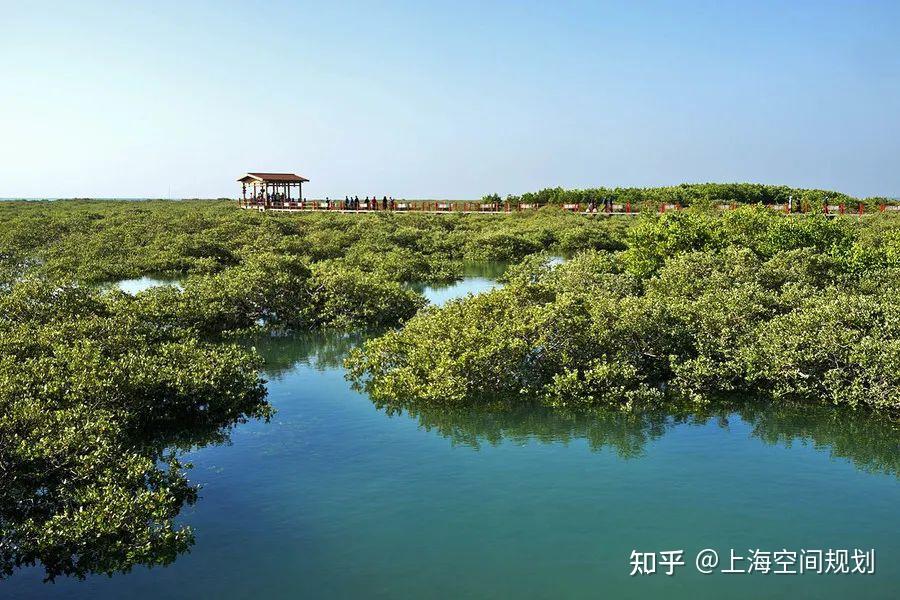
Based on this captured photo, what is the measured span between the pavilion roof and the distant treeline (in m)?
16.5

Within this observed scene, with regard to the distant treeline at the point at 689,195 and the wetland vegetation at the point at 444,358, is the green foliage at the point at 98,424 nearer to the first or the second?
the wetland vegetation at the point at 444,358

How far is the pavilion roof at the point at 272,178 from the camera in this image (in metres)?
63.6

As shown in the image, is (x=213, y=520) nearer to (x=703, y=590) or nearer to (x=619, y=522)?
(x=619, y=522)

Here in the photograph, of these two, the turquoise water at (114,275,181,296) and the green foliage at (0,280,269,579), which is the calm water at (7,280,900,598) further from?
the turquoise water at (114,275,181,296)

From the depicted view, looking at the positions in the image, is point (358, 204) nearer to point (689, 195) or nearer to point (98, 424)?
point (689, 195)

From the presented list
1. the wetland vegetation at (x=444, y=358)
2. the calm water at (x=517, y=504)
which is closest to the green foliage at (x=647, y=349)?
the wetland vegetation at (x=444, y=358)

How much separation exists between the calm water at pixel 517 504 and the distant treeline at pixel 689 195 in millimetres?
47401

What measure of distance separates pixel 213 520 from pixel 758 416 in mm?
9469

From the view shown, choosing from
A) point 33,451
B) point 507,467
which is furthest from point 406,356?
A: point 33,451

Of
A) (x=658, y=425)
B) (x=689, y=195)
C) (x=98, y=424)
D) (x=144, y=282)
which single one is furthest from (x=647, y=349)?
(x=689, y=195)

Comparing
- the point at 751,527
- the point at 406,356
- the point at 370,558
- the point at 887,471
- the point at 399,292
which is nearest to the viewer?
the point at 370,558

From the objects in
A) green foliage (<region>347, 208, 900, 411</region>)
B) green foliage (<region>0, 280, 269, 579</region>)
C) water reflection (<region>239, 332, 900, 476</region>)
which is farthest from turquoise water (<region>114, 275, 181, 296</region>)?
water reflection (<region>239, 332, 900, 476</region>)

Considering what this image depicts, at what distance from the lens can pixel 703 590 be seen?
831 centimetres

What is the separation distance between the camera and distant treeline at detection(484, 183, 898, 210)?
59.4 meters
